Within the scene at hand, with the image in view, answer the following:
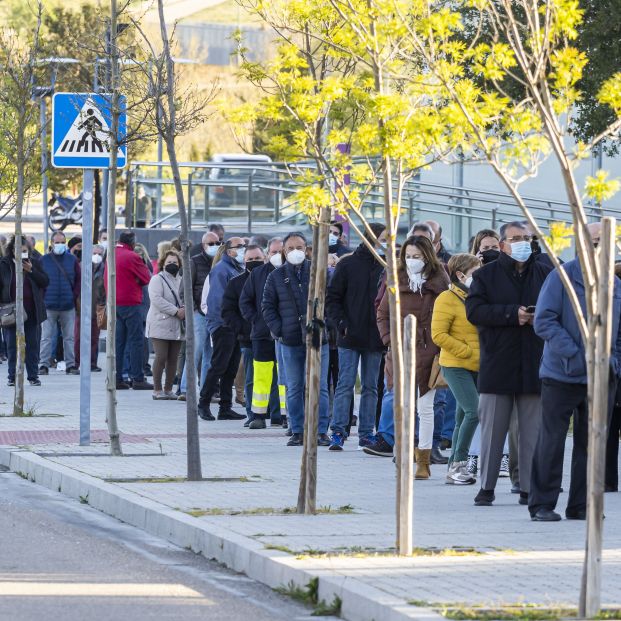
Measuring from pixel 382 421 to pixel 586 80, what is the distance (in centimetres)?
755

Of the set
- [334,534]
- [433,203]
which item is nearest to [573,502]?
[334,534]

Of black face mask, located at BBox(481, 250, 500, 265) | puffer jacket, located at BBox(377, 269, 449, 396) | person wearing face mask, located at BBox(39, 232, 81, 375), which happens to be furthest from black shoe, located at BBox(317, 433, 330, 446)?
person wearing face mask, located at BBox(39, 232, 81, 375)

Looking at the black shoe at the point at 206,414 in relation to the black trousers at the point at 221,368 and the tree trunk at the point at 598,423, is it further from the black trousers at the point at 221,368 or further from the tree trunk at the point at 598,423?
the tree trunk at the point at 598,423

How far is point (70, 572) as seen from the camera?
8.67 m

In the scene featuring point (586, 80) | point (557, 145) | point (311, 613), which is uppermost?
point (586, 80)

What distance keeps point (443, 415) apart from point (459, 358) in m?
2.19

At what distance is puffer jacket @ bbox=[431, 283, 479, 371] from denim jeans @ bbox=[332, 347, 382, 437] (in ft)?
6.98

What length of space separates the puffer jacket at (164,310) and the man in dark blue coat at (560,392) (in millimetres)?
9255

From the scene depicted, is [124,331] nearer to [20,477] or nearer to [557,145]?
[20,477]

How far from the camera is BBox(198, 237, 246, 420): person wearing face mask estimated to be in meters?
17.1

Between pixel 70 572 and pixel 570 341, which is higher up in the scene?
pixel 570 341

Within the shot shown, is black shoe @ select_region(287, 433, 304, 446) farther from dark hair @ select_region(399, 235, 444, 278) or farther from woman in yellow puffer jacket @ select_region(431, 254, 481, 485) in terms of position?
woman in yellow puffer jacket @ select_region(431, 254, 481, 485)

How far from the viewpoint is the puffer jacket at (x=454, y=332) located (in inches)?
466

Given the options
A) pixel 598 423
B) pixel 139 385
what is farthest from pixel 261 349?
pixel 598 423
